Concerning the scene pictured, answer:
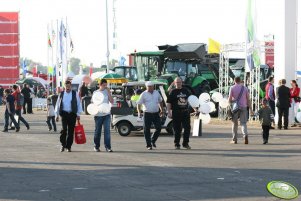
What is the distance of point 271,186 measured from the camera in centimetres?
1153

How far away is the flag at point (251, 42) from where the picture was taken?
29.7m

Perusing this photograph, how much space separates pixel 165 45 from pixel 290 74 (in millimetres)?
15317

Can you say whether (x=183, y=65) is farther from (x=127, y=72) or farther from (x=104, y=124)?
(x=104, y=124)

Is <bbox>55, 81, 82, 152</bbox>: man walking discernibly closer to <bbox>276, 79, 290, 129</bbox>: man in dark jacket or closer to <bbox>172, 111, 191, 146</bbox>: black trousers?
<bbox>172, 111, 191, 146</bbox>: black trousers

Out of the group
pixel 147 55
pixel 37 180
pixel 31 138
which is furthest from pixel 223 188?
pixel 147 55


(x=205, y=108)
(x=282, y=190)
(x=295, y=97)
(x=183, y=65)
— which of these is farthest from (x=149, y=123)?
(x=183, y=65)

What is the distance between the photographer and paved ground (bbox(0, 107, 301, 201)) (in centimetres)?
1132

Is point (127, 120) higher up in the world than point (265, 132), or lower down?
higher up

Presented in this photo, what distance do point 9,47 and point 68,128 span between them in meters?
48.2

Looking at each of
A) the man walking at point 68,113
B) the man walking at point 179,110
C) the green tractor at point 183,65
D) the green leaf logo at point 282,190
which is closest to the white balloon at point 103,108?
the man walking at point 68,113

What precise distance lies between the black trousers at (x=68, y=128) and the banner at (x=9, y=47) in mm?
47554

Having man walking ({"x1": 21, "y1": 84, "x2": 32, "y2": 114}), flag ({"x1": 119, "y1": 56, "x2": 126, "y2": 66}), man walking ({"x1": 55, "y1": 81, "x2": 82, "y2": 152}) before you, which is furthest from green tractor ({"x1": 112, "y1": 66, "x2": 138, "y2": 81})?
man walking ({"x1": 55, "y1": 81, "x2": 82, "y2": 152})

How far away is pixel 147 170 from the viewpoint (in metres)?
14.3

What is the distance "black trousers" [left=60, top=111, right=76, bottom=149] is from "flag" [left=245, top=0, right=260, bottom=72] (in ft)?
41.2
